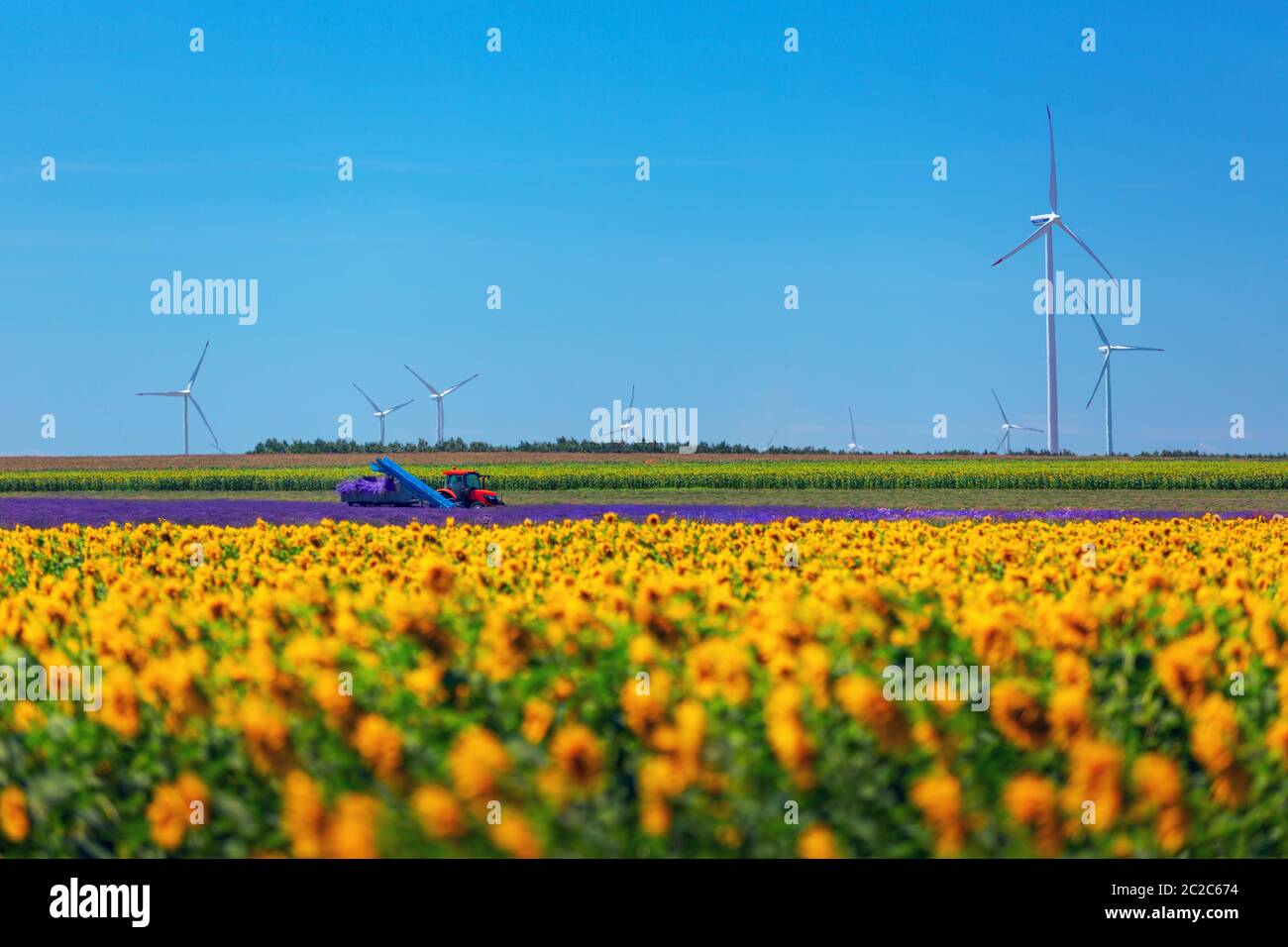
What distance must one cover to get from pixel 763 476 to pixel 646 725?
5287 cm

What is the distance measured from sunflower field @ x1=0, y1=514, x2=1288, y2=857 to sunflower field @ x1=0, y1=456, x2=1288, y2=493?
49665 millimetres

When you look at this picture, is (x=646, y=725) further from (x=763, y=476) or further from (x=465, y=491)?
(x=763, y=476)

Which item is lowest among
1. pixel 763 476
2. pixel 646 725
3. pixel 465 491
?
pixel 646 725

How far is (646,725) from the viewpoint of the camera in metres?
4.04

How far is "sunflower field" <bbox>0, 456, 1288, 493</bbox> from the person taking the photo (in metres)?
56.2

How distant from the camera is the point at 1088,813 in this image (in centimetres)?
379
